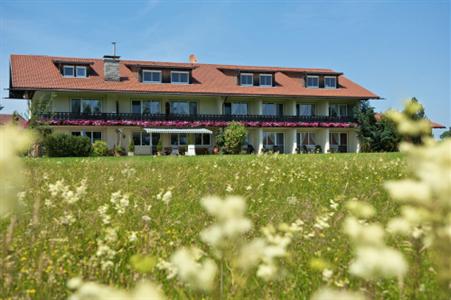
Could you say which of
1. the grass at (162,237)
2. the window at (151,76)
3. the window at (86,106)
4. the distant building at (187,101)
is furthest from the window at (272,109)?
the grass at (162,237)

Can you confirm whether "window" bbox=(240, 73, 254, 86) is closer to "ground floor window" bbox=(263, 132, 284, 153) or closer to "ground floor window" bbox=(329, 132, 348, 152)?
"ground floor window" bbox=(263, 132, 284, 153)

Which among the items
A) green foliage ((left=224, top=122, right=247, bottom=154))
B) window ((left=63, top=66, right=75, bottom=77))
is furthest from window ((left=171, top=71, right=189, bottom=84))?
window ((left=63, top=66, right=75, bottom=77))

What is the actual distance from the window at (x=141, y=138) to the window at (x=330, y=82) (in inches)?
738

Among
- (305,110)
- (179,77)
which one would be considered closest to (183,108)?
(179,77)

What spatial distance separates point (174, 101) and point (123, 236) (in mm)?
38875

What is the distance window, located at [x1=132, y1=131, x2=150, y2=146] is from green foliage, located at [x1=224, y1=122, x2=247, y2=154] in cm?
716

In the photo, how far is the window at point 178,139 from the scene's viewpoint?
41.7 meters

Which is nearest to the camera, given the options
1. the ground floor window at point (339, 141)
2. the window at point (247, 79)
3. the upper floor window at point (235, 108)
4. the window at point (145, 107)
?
the window at point (145, 107)

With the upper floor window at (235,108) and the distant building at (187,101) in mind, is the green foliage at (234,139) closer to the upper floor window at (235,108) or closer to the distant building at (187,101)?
the distant building at (187,101)

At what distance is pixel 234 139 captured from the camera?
3750cm

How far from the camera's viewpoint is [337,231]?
4391 mm

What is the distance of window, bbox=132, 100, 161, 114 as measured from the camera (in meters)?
41.2

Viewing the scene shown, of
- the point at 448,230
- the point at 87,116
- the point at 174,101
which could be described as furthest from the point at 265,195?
the point at 174,101

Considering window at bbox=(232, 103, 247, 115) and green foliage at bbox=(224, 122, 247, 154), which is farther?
window at bbox=(232, 103, 247, 115)
